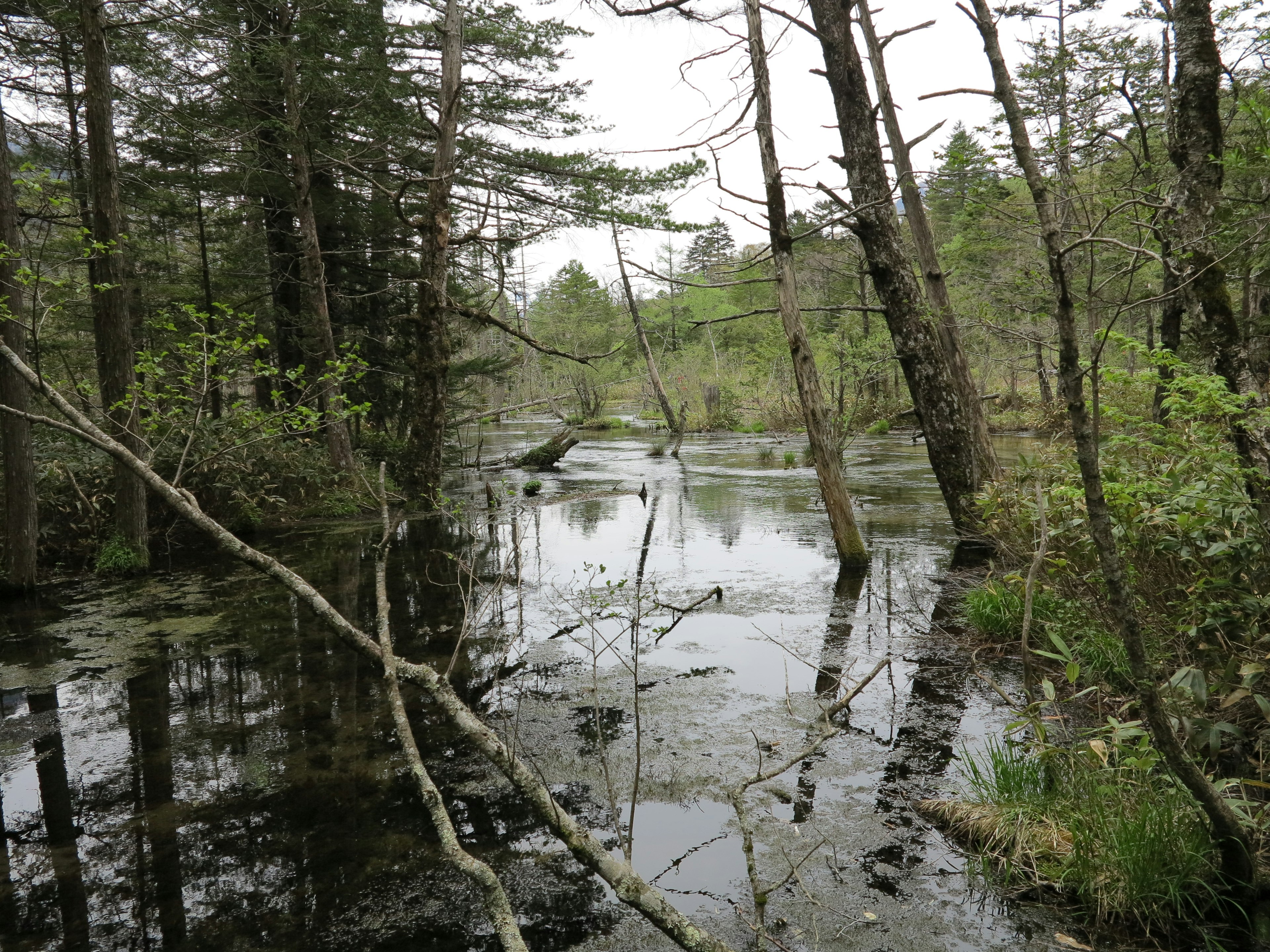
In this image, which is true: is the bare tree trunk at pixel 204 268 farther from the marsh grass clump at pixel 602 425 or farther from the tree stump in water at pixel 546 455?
the marsh grass clump at pixel 602 425

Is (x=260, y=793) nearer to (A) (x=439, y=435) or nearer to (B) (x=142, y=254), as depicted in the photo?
(A) (x=439, y=435)

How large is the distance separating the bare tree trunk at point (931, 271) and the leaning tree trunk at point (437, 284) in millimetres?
5028

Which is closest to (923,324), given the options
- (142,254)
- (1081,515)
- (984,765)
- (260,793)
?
(1081,515)

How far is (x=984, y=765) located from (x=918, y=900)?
0.95 m

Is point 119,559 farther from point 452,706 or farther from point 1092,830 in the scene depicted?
point 1092,830

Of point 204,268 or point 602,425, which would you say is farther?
point 602,425

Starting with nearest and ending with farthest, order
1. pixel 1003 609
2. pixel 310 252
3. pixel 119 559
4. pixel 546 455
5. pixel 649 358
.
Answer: pixel 1003 609, pixel 119 559, pixel 310 252, pixel 546 455, pixel 649 358

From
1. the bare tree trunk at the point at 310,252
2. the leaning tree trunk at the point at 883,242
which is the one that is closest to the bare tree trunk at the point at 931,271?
the leaning tree trunk at the point at 883,242

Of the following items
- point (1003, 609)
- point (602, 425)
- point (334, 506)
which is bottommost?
point (1003, 609)

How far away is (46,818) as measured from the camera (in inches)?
135

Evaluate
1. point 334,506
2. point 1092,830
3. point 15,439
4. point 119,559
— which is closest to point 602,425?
point 334,506

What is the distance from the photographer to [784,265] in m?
7.04

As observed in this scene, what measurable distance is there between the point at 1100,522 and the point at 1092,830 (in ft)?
4.47

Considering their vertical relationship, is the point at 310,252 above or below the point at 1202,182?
above
